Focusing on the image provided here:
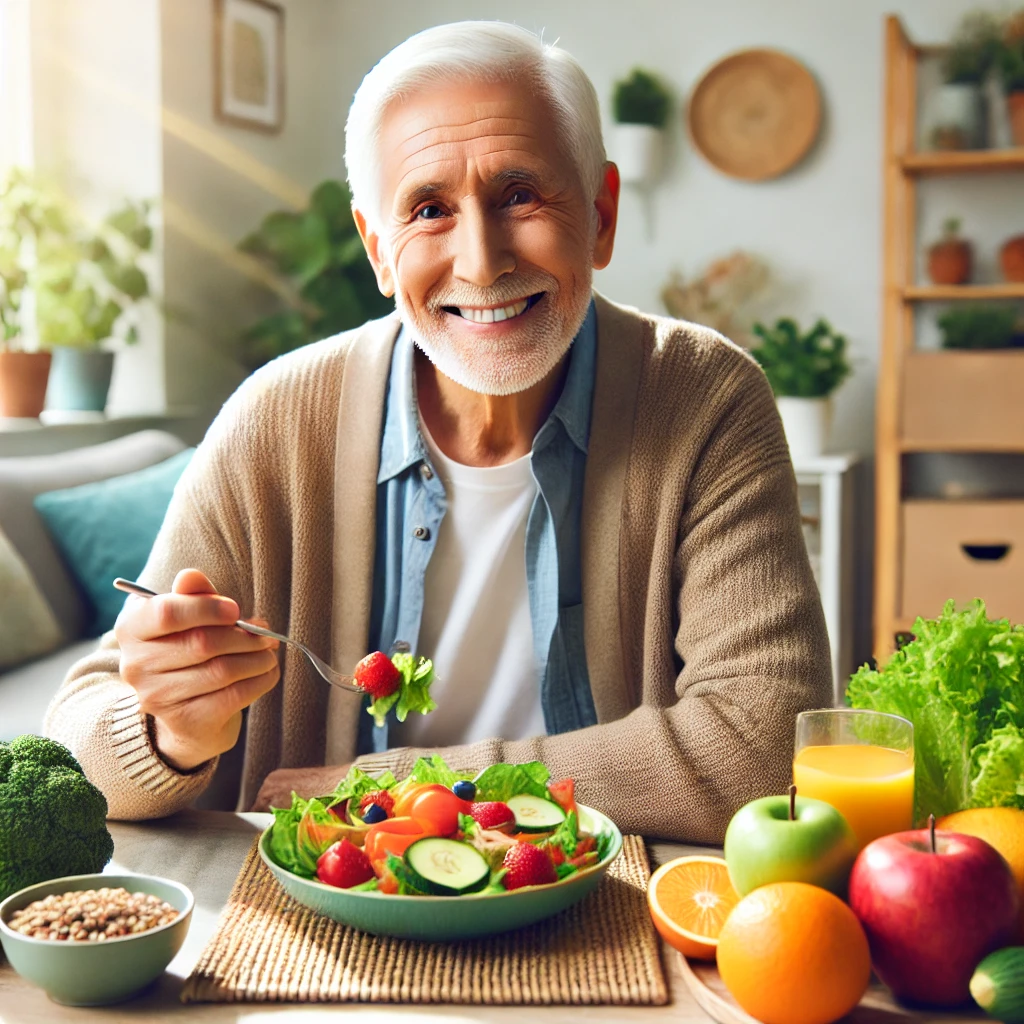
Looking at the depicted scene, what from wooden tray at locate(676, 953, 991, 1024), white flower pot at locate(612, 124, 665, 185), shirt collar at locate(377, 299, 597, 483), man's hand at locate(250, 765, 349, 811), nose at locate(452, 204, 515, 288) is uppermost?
white flower pot at locate(612, 124, 665, 185)

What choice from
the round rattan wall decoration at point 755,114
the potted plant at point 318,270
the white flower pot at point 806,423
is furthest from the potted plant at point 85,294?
the white flower pot at point 806,423

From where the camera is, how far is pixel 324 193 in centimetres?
424

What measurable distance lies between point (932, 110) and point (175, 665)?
150 inches

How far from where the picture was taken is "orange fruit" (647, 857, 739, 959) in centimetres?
90

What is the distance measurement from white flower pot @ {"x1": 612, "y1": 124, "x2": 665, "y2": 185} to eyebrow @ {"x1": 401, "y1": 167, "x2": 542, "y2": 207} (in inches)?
116

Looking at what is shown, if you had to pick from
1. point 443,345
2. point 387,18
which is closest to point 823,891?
point 443,345

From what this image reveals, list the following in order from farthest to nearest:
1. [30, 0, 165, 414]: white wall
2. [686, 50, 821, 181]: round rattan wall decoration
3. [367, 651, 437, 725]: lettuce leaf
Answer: [686, 50, 821, 181]: round rattan wall decoration → [30, 0, 165, 414]: white wall → [367, 651, 437, 725]: lettuce leaf

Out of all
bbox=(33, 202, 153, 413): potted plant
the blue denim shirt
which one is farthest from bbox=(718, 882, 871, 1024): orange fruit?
bbox=(33, 202, 153, 413): potted plant

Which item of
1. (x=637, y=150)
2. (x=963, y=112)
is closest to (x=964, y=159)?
(x=963, y=112)

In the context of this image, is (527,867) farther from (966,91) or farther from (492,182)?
(966,91)

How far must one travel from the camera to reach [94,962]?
2.72 feet

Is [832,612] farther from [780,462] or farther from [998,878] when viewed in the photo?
[998,878]

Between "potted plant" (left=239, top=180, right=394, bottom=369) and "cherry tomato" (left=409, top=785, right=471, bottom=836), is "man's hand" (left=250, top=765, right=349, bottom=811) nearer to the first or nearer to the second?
"cherry tomato" (left=409, top=785, right=471, bottom=836)

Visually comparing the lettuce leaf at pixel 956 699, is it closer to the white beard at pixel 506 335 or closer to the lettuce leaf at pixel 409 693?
the lettuce leaf at pixel 409 693
